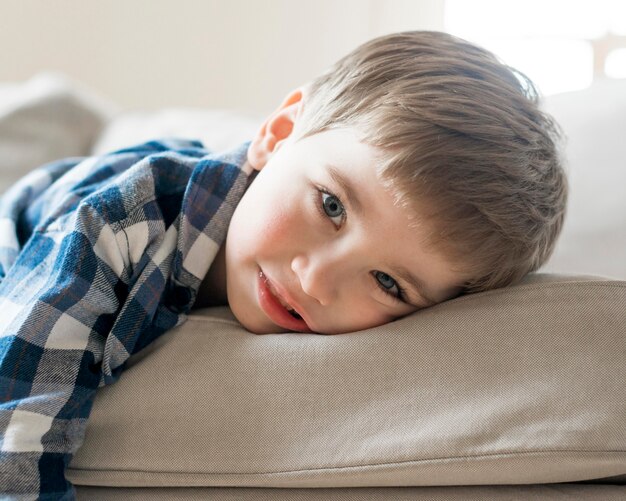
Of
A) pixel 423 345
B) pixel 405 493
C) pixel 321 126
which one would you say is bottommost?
pixel 405 493

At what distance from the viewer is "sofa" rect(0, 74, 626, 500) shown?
71cm

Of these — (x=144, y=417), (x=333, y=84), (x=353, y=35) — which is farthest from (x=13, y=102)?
(x=353, y=35)

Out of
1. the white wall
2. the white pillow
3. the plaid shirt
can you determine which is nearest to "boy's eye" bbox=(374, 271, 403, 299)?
the plaid shirt

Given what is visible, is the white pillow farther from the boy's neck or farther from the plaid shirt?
the boy's neck

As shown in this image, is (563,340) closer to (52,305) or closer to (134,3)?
(52,305)

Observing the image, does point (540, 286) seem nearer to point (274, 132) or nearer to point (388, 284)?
point (388, 284)

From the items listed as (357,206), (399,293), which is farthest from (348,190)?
(399,293)

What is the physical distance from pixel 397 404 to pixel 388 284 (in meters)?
0.19

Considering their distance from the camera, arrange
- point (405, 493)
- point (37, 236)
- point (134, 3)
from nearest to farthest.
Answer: point (405, 493)
point (37, 236)
point (134, 3)

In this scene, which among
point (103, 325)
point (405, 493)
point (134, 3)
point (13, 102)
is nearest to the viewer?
point (405, 493)

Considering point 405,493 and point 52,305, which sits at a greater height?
point 52,305

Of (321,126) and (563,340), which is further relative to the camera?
(321,126)

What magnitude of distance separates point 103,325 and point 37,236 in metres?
0.18

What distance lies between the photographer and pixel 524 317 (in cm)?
77
